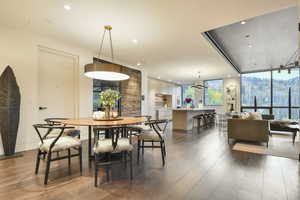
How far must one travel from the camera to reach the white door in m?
3.67

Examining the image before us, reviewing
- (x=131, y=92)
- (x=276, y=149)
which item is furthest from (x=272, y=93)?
(x=131, y=92)

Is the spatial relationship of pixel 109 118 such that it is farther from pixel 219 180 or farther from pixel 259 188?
pixel 259 188

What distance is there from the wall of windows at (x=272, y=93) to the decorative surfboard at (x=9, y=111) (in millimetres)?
9718

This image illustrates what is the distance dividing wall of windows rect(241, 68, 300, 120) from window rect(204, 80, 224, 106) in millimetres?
1244

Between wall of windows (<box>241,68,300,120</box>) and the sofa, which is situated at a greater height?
wall of windows (<box>241,68,300,120</box>)

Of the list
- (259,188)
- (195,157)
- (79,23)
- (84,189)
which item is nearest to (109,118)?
(84,189)

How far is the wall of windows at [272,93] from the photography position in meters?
6.83

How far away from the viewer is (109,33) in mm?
3416

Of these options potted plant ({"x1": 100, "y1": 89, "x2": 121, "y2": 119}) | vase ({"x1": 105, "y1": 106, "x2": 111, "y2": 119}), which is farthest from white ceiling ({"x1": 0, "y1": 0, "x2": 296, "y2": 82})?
vase ({"x1": 105, "y1": 106, "x2": 111, "y2": 119})

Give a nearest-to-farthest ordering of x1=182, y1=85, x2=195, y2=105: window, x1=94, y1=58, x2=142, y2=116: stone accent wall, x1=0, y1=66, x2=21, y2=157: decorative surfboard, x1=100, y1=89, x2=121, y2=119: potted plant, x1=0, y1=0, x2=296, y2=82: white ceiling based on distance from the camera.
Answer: x1=0, y1=0, x2=296, y2=82: white ceiling, x1=100, y1=89, x2=121, y2=119: potted plant, x1=0, y1=66, x2=21, y2=157: decorative surfboard, x1=94, y1=58, x2=142, y2=116: stone accent wall, x1=182, y1=85, x2=195, y2=105: window

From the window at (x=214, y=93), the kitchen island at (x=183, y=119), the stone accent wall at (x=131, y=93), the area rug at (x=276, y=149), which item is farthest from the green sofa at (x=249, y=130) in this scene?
the window at (x=214, y=93)

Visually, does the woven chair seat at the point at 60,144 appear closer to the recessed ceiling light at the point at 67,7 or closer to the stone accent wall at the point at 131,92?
the recessed ceiling light at the point at 67,7

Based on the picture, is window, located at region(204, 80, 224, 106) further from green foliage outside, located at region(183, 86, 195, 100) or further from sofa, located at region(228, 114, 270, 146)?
sofa, located at region(228, 114, 270, 146)

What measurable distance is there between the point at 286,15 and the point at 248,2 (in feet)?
4.65
